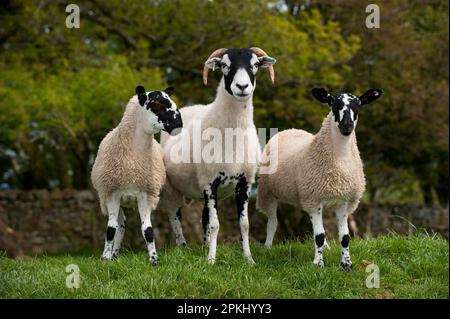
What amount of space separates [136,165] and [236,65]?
1.70m

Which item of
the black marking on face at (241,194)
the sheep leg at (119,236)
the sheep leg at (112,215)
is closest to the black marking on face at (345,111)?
the black marking on face at (241,194)

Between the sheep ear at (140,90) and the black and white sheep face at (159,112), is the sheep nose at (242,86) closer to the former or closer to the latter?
the black and white sheep face at (159,112)

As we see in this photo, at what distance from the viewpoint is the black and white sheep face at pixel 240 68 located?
8.20 m

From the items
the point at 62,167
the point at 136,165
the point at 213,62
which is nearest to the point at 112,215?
the point at 136,165

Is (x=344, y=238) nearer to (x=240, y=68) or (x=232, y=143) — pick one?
(x=232, y=143)

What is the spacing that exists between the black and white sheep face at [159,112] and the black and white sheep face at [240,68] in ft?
2.24

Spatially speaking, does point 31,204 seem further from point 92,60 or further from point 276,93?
point 276,93

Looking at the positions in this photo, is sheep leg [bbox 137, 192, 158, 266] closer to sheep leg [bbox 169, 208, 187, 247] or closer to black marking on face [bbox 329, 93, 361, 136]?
sheep leg [bbox 169, 208, 187, 247]

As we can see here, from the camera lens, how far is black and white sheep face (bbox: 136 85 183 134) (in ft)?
27.8

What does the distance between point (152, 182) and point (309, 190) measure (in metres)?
1.90

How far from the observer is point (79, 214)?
19797mm

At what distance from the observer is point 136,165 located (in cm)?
873

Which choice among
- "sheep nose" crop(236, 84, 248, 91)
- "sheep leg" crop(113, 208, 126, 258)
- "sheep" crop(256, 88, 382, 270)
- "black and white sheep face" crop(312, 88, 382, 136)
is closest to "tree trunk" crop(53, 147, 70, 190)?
"sheep leg" crop(113, 208, 126, 258)
